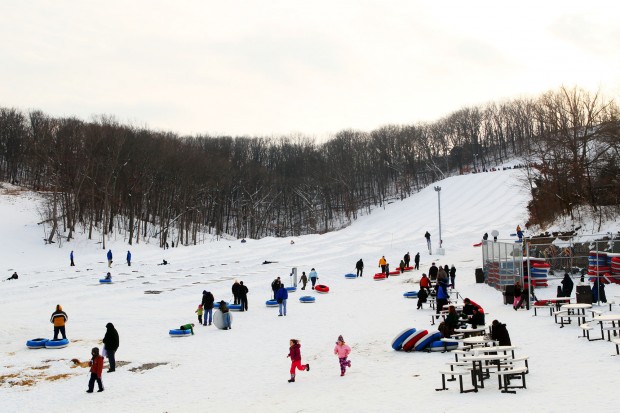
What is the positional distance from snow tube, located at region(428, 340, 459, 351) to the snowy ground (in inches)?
28.3

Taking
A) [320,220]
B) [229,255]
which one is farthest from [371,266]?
[320,220]

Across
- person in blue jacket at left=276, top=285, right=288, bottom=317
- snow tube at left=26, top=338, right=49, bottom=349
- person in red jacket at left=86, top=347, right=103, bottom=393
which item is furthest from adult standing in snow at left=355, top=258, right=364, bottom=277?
person in red jacket at left=86, top=347, right=103, bottom=393

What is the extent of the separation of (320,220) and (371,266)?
64929 millimetres

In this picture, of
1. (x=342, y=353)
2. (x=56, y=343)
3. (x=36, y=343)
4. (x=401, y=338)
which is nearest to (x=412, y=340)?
(x=401, y=338)

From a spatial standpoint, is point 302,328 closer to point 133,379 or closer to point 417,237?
point 133,379

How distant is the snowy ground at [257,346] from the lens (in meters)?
12.8

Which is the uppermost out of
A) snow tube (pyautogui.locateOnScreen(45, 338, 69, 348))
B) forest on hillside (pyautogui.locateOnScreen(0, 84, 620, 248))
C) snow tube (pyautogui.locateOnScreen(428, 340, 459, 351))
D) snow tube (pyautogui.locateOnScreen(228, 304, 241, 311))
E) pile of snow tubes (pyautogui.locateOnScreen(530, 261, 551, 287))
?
forest on hillside (pyautogui.locateOnScreen(0, 84, 620, 248))

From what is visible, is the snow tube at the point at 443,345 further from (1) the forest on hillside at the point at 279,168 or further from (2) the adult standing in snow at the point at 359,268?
(1) the forest on hillside at the point at 279,168

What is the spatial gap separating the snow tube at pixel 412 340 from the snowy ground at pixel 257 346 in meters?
0.39

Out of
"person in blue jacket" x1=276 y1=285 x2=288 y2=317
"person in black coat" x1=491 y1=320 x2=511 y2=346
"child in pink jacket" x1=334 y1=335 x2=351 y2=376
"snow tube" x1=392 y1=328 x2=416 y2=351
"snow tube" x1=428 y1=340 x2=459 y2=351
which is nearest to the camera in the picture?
"person in black coat" x1=491 y1=320 x2=511 y2=346

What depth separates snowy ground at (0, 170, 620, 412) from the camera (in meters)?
12.8

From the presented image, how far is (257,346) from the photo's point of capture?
20.2 m

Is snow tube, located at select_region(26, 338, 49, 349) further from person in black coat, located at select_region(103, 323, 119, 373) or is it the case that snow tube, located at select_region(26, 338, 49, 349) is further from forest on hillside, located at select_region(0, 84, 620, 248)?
forest on hillside, located at select_region(0, 84, 620, 248)

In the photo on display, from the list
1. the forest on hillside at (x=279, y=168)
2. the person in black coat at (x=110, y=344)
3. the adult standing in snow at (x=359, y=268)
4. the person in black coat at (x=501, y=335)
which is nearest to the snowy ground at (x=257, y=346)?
the person in black coat at (x=110, y=344)
